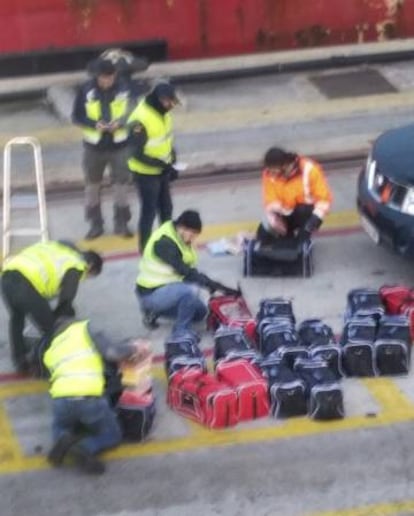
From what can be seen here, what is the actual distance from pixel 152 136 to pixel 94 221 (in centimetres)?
139

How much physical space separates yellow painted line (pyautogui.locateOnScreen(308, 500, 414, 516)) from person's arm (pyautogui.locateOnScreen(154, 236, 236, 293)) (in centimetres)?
270

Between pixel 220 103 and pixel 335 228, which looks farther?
pixel 220 103

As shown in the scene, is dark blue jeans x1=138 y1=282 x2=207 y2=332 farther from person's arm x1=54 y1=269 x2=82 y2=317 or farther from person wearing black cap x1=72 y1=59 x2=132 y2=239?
person wearing black cap x1=72 y1=59 x2=132 y2=239

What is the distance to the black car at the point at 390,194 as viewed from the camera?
463 inches

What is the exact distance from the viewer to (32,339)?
11016 mm

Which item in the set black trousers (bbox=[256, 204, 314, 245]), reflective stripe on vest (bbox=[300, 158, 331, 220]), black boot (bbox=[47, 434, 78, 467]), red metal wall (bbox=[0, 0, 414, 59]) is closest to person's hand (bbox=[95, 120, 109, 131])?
black trousers (bbox=[256, 204, 314, 245])

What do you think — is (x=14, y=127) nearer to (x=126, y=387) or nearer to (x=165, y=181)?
(x=165, y=181)

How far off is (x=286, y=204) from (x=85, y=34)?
6708 millimetres

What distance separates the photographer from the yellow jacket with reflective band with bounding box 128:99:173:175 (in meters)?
12.4

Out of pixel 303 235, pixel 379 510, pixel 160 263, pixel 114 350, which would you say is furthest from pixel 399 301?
pixel 114 350

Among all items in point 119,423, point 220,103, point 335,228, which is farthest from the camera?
point 220,103

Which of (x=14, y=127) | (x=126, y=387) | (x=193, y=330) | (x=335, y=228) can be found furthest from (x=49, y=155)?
(x=126, y=387)

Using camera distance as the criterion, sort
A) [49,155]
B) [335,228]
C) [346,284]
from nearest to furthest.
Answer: [346,284] → [335,228] → [49,155]

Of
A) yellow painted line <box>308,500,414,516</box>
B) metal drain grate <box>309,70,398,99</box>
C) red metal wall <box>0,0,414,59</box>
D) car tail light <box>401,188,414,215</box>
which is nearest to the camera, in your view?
yellow painted line <box>308,500,414,516</box>
